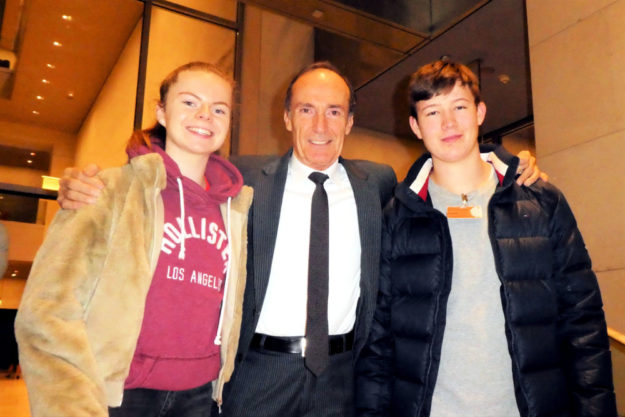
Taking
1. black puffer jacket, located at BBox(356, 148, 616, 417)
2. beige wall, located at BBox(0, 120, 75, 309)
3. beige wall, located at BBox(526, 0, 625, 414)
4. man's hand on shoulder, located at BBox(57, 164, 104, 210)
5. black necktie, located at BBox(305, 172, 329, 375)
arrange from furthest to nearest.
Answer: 1. beige wall, located at BBox(0, 120, 75, 309)
2. beige wall, located at BBox(526, 0, 625, 414)
3. black necktie, located at BBox(305, 172, 329, 375)
4. black puffer jacket, located at BBox(356, 148, 616, 417)
5. man's hand on shoulder, located at BBox(57, 164, 104, 210)

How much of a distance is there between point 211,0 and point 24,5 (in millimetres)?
2009

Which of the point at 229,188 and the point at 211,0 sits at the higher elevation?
the point at 211,0

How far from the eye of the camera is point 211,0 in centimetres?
612

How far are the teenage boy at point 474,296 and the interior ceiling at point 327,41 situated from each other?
3348 mm

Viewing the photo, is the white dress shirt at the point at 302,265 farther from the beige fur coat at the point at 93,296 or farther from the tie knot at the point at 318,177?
the beige fur coat at the point at 93,296

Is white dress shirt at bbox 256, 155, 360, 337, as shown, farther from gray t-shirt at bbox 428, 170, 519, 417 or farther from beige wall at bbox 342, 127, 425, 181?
beige wall at bbox 342, 127, 425, 181

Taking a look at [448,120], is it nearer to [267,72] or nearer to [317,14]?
[317,14]

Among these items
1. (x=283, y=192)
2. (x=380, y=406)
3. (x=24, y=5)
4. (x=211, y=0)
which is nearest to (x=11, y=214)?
(x=24, y=5)

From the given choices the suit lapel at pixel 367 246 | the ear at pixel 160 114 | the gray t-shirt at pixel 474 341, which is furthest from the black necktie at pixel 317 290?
the ear at pixel 160 114

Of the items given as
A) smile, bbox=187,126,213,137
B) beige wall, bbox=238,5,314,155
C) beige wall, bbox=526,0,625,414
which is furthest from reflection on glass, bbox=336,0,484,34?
smile, bbox=187,126,213,137

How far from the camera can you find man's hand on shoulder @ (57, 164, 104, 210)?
4.35 feet

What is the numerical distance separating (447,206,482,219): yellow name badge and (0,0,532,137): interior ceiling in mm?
3525

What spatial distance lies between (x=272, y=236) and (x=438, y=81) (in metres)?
0.84

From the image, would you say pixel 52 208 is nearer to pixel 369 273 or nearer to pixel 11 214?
pixel 11 214
